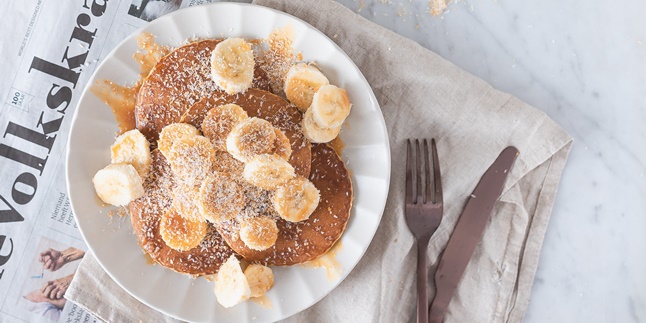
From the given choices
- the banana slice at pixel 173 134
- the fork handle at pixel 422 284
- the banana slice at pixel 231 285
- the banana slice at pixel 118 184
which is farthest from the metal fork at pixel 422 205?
the banana slice at pixel 118 184

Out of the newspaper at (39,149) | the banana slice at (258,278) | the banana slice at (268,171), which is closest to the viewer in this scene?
the banana slice at (268,171)

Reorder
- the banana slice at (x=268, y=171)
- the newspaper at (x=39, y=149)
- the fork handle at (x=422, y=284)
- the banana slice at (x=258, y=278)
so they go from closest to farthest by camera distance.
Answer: the banana slice at (x=268, y=171) < the banana slice at (x=258, y=278) < the fork handle at (x=422, y=284) < the newspaper at (x=39, y=149)

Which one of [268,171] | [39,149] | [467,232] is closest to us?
[268,171]

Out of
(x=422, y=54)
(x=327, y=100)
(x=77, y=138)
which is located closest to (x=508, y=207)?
(x=422, y=54)

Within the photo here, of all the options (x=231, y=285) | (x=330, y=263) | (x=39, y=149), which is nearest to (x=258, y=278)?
(x=231, y=285)

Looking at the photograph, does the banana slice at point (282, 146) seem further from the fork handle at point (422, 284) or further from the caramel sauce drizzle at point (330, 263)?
the fork handle at point (422, 284)

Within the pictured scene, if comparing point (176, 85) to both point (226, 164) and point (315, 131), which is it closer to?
point (226, 164)
